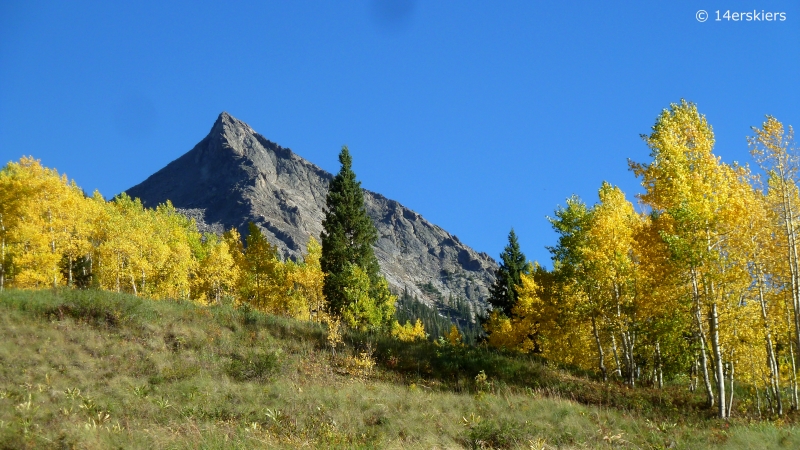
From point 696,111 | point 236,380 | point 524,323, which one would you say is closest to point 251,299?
point 524,323

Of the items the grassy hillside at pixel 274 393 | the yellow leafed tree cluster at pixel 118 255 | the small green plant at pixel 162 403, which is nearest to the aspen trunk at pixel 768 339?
the grassy hillside at pixel 274 393

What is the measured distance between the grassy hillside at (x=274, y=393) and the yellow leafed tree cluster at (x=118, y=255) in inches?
365

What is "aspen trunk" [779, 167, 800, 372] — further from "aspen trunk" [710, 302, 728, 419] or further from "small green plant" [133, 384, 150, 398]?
"small green plant" [133, 384, 150, 398]

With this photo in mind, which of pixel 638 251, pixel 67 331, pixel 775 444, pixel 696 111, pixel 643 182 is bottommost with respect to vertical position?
pixel 775 444

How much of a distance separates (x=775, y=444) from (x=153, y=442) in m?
13.9

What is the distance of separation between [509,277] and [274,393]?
30.0 meters

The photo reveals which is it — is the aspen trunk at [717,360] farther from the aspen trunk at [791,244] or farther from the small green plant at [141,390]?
the small green plant at [141,390]

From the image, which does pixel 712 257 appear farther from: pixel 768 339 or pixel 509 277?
pixel 509 277

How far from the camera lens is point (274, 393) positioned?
17.2 metres

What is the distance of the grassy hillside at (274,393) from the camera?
41.9 ft

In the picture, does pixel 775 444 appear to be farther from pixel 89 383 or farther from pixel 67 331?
pixel 67 331

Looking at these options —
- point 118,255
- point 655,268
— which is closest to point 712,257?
point 655,268

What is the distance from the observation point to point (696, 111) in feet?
61.9

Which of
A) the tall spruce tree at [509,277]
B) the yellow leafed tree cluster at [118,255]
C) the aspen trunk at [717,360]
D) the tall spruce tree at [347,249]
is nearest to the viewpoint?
the aspen trunk at [717,360]
